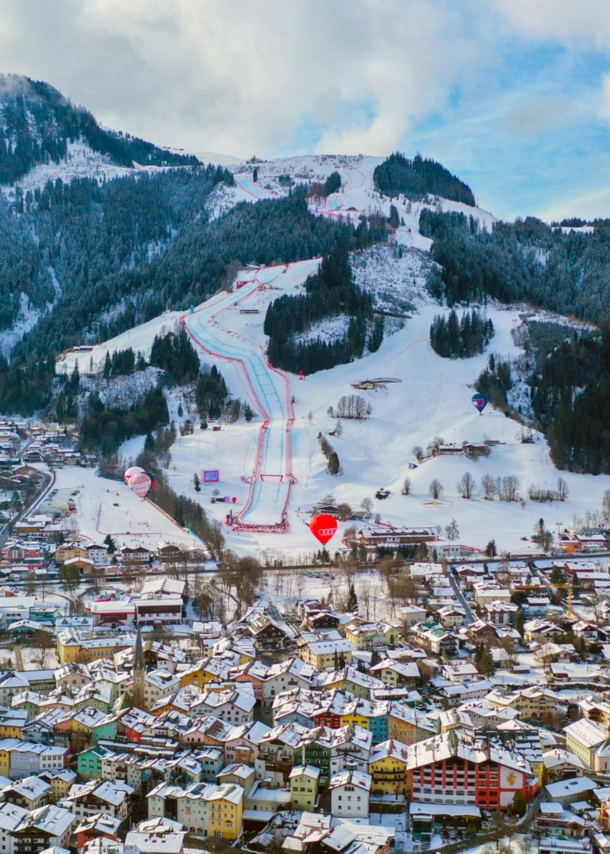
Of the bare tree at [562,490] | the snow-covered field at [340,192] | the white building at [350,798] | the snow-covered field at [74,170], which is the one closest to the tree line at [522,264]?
the snow-covered field at [340,192]

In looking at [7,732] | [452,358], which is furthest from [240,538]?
[452,358]

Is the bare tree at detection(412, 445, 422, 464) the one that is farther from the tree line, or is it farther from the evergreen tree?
the tree line

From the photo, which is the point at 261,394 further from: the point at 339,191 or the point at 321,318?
the point at 339,191

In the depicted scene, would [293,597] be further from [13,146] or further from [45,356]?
[13,146]

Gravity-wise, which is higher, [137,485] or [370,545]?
[137,485]

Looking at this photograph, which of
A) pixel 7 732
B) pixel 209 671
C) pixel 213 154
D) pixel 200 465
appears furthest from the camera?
pixel 213 154

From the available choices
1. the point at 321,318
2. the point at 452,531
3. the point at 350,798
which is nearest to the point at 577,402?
the point at 452,531
